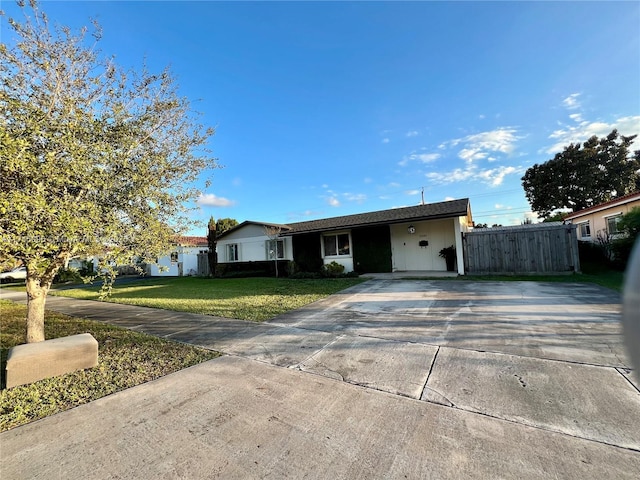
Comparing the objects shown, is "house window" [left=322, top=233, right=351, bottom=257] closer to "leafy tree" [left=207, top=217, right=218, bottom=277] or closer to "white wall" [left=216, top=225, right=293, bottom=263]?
"white wall" [left=216, top=225, right=293, bottom=263]

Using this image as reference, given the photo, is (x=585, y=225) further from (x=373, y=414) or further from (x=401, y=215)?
(x=373, y=414)

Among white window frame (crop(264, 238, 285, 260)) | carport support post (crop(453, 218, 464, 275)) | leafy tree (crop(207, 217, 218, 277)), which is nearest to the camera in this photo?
carport support post (crop(453, 218, 464, 275))

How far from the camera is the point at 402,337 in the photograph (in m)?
4.80

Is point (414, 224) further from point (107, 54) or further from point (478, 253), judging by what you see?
point (107, 54)

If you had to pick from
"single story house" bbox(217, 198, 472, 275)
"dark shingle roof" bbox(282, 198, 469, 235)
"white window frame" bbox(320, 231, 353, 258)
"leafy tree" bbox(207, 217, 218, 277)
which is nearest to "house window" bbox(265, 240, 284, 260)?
"single story house" bbox(217, 198, 472, 275)

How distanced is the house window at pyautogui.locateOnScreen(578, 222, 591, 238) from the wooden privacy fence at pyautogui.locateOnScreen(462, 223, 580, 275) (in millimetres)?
9460

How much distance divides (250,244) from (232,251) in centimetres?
183

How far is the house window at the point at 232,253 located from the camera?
1954 cm

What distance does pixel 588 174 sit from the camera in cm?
2544

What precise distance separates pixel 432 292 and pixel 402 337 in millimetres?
4543

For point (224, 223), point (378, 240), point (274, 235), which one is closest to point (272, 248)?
point (274, 235)

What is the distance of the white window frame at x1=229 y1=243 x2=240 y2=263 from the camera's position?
63.8 ft

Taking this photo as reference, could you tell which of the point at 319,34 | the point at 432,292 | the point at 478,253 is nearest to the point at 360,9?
the point at 319,34

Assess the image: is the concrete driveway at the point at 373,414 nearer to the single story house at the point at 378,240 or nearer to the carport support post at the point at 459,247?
the carport support post at the point at 459,247
